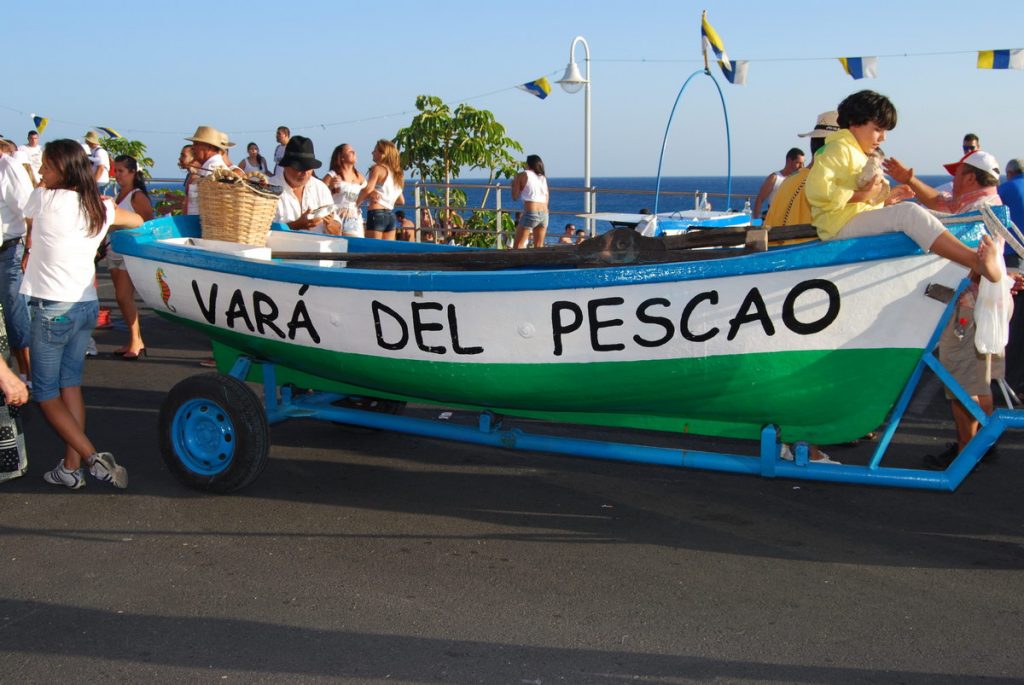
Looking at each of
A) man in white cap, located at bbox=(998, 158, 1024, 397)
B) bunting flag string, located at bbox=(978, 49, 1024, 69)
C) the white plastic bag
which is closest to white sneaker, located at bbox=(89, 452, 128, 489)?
the white plastic bag

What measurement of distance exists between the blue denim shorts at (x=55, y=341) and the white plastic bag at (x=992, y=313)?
164 inches

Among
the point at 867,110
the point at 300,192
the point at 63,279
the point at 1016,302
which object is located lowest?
the point at 1016,302

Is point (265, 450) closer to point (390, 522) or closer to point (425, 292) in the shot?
point (390, 522)

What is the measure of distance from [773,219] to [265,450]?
3.21 meters

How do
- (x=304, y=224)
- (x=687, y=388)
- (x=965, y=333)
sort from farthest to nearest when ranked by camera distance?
(x=304, y=224)
(x=965, y=333)
(x=687, y=388)

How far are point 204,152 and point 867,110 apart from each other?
579cm

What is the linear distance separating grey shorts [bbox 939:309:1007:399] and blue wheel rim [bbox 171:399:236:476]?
3.74 metres

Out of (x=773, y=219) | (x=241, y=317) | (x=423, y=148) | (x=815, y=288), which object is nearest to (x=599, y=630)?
(x=815, y=288)

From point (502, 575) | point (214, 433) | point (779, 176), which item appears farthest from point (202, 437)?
point (779, 176)

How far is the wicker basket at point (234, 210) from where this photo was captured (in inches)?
237

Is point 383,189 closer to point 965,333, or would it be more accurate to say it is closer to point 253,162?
point 253,162

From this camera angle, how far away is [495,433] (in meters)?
5.05

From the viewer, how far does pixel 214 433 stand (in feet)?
17.8

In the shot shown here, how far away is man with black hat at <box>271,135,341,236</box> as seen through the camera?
7.51 meters
